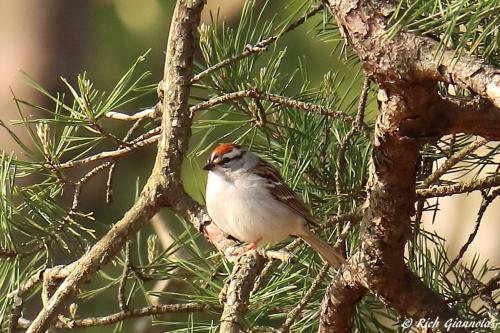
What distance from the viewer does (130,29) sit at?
476cm

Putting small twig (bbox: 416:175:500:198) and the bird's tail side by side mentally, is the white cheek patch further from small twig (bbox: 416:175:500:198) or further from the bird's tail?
small twig (bbox: 416:175:500:198)

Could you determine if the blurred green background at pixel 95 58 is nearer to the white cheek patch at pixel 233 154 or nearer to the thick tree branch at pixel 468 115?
the white cheek patch at pixel 233 154

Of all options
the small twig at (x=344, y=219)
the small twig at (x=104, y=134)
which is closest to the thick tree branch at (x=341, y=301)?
the small twig at (x=344, y=219)

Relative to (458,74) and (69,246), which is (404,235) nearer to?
(458,74)

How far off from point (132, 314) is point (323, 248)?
0.34 m

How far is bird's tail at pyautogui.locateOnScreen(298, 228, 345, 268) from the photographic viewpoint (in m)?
1.38

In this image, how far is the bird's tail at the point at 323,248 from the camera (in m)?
1.38

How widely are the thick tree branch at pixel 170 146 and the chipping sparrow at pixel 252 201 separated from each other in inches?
12.7

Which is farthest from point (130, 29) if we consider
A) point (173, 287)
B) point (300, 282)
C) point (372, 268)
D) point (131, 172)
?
point (372, 268)

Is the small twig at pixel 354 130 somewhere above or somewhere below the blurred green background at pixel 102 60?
above

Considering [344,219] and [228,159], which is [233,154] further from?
[344,219]

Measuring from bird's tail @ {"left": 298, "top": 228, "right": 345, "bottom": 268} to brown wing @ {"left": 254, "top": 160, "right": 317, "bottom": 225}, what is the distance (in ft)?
0.08

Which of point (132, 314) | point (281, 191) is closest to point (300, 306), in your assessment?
point (132, 314)

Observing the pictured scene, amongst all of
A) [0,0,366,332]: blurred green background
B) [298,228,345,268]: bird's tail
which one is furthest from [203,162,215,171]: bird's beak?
[0,0,366,332]: blurred green background
